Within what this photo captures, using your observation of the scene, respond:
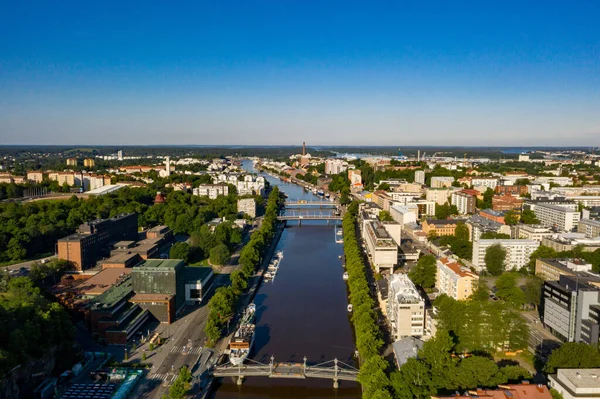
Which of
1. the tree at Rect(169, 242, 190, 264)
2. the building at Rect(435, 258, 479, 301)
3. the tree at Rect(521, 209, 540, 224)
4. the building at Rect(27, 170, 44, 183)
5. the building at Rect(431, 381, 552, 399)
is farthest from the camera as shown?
the building at Rect(27, 170, 44, 183)

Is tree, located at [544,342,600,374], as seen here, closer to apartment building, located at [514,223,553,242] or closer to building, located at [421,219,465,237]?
apartment building, located at [514,223,553,242]

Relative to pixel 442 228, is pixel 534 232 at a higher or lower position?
higher

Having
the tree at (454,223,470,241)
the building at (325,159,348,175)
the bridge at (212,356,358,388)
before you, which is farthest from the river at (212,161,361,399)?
the building at (325,159,348,175)

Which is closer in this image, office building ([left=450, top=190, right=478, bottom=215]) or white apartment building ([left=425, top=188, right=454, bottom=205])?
office building ([left=450, top=190, right=478, bottom=215])

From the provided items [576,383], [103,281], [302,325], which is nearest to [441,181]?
[302,325]

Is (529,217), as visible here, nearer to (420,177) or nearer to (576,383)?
(420,177)

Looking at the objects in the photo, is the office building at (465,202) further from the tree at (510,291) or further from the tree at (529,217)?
the tree at (510,291)

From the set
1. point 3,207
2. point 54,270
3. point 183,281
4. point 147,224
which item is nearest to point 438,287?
point 183,281
